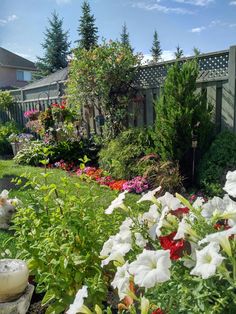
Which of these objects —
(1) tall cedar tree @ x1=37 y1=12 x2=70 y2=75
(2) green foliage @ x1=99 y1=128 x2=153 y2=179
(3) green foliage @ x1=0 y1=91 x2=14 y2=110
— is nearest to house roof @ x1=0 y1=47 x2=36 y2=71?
(1) tall cedar tree @ x1=37 y1=12 x2=70 y2=75

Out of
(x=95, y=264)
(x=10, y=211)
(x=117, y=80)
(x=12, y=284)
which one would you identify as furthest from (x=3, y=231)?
(x=117, y=80)

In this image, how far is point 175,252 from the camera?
4.60 ft

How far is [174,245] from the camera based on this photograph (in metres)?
1.44

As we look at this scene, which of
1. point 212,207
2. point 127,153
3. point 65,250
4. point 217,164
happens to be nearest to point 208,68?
point 217,164

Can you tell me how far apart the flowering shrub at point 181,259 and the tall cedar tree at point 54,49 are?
3155cm

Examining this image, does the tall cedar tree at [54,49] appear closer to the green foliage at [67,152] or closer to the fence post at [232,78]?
the green foliage at [67,152]

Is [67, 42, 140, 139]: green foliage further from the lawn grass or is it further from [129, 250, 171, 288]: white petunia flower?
[129, 250, 171, 288]: white petunia flower

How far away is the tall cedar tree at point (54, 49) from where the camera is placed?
3183cm

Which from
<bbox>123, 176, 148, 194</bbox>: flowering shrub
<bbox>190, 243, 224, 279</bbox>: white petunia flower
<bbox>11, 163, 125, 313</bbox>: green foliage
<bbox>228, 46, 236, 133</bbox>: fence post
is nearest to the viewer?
<bbox>190, 243, 224, 279</bbox>: white petunia flower

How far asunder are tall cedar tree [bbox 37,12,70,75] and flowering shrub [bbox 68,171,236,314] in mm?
31550

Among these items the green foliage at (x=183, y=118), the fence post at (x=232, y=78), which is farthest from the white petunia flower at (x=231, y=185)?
the fence post at (x=232, y=78)

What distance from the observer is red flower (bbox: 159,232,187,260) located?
4.59 ft

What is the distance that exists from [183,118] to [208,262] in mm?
4105

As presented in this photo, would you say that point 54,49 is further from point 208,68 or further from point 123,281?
point 123,281
